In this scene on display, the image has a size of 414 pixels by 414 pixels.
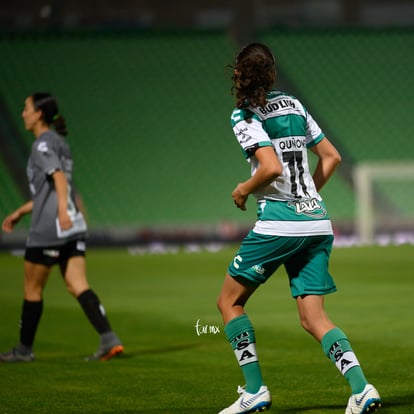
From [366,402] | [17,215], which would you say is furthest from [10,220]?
[366,402]

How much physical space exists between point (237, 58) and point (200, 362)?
10.2 feet

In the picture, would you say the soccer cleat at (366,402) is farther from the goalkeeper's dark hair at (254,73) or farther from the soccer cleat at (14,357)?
the soccer cleat at (14,357)

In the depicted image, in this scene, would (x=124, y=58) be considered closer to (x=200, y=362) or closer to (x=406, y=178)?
(x=406, y=178)

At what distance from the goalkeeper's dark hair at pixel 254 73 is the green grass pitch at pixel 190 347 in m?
1.75

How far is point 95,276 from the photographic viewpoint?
15.8 metres

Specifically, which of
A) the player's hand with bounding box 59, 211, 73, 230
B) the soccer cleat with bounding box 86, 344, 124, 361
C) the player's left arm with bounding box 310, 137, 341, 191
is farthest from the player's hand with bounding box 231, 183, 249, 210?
the soccer cleat with bounding box 86, 344, 124, 361

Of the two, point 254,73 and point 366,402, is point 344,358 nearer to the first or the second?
point 366,402

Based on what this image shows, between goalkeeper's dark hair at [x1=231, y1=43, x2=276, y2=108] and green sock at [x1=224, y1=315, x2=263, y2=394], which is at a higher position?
goalkeeper's dark hair at [x1=231, y1=43, x2=276, y2=108]

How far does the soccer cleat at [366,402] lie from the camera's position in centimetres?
539

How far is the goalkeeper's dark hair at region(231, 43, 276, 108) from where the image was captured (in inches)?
221

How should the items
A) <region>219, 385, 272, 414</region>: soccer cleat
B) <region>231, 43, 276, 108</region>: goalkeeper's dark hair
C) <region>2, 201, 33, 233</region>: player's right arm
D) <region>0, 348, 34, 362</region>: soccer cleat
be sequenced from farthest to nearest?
<region>2, 201, 33, 233</region>: player's right arm, <region>0, 348, 34, 362</region>: soccer cleat, <region>219, 385, 272, 414</region>: soccer cleat, <region>231, 43, 276, 108</region>: goalkeeper's dark hair

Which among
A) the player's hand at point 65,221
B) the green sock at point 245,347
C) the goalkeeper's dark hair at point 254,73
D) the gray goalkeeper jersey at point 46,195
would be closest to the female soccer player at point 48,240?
the gray goalkeeper jersey at point 46,195

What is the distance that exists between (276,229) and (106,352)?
299 cm

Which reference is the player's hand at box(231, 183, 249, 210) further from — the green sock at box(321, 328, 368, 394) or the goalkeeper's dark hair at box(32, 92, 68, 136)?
the goalkeeper's dark hair at box(32, 92, 68, 136)
